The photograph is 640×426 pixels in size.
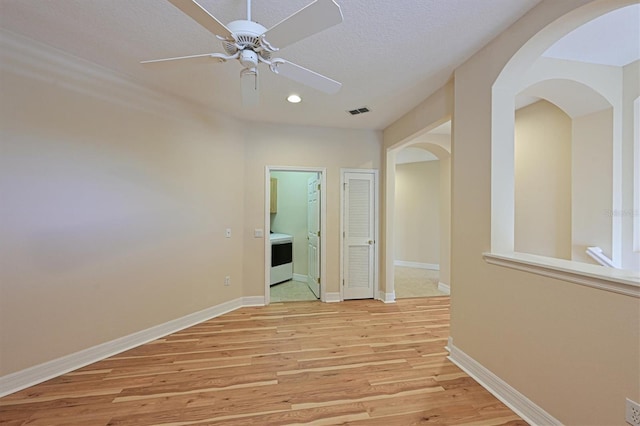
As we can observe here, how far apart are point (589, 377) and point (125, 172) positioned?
3.91 meters

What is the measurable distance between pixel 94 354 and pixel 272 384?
1749mm

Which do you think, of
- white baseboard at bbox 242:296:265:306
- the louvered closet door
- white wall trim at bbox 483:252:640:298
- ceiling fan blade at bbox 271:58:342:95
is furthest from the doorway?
ceiling fan blade at bbox 271:58:342:95

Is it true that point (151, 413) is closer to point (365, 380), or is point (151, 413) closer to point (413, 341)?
point (365, 380)

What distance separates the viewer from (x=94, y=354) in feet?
8.05

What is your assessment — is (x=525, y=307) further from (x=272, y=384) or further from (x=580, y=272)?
(x=272, y=384)

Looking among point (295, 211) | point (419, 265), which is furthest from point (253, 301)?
point (419, 265)

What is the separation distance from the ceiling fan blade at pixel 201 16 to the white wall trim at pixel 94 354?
289cm

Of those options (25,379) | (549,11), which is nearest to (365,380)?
(25,379)

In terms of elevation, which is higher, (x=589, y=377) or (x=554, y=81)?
(x=554, y=81)

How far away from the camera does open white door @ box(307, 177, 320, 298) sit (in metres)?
4.39

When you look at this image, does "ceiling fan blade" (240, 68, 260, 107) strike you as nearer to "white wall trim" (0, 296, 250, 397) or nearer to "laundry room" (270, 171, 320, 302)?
"white wall trim" (0, 296, 250, 397)

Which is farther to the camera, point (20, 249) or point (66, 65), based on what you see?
point (66, 65)

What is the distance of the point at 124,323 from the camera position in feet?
8.79

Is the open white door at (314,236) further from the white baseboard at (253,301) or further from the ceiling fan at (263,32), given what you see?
the ceiling fan at (263,32)
